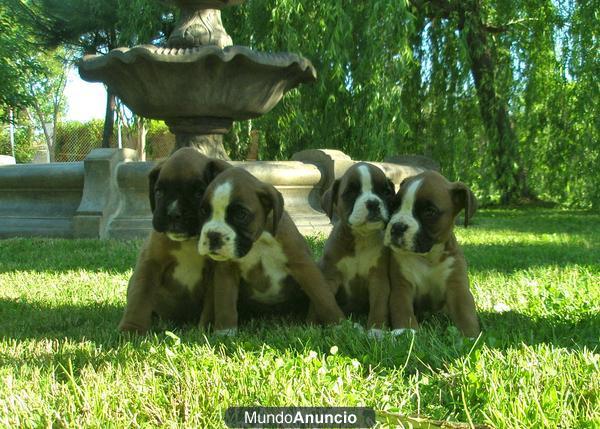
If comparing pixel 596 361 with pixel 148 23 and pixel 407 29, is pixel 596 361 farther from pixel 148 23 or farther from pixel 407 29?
pixel 148 23

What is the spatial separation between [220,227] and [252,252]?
0.38m

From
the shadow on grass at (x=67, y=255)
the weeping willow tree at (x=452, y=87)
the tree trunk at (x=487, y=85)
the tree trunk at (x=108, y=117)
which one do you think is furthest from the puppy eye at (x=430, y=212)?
the tree trunk at (x=108, y=117)

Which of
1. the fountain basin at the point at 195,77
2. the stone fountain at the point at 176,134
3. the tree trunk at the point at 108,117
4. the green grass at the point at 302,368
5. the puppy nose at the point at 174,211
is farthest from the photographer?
the tree trunk at the point at 108,117

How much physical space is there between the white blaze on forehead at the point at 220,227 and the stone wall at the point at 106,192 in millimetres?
4909

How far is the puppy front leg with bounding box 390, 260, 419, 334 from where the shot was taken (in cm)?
360

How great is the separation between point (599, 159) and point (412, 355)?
33.8ft

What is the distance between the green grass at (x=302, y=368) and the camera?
2.28 metres

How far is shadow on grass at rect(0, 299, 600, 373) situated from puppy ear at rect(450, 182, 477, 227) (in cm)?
59

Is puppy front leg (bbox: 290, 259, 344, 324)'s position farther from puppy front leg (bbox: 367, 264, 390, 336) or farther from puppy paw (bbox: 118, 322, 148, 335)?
puppy paw (bbox: 118, 322, 148, 335)

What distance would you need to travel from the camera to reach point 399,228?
3.60 metres

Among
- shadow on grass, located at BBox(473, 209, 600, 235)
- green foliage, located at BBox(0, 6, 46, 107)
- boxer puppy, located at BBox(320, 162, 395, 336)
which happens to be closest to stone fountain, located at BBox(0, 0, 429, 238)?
shadow on grass, located at BBox(473, 209, 600, 235)

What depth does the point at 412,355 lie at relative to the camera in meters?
2.85

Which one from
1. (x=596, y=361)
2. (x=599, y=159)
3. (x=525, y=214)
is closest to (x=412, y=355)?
(x=596, y=361)

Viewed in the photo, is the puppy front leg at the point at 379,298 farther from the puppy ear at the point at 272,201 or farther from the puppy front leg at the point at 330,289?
the puppy ear at the point at 272,201
